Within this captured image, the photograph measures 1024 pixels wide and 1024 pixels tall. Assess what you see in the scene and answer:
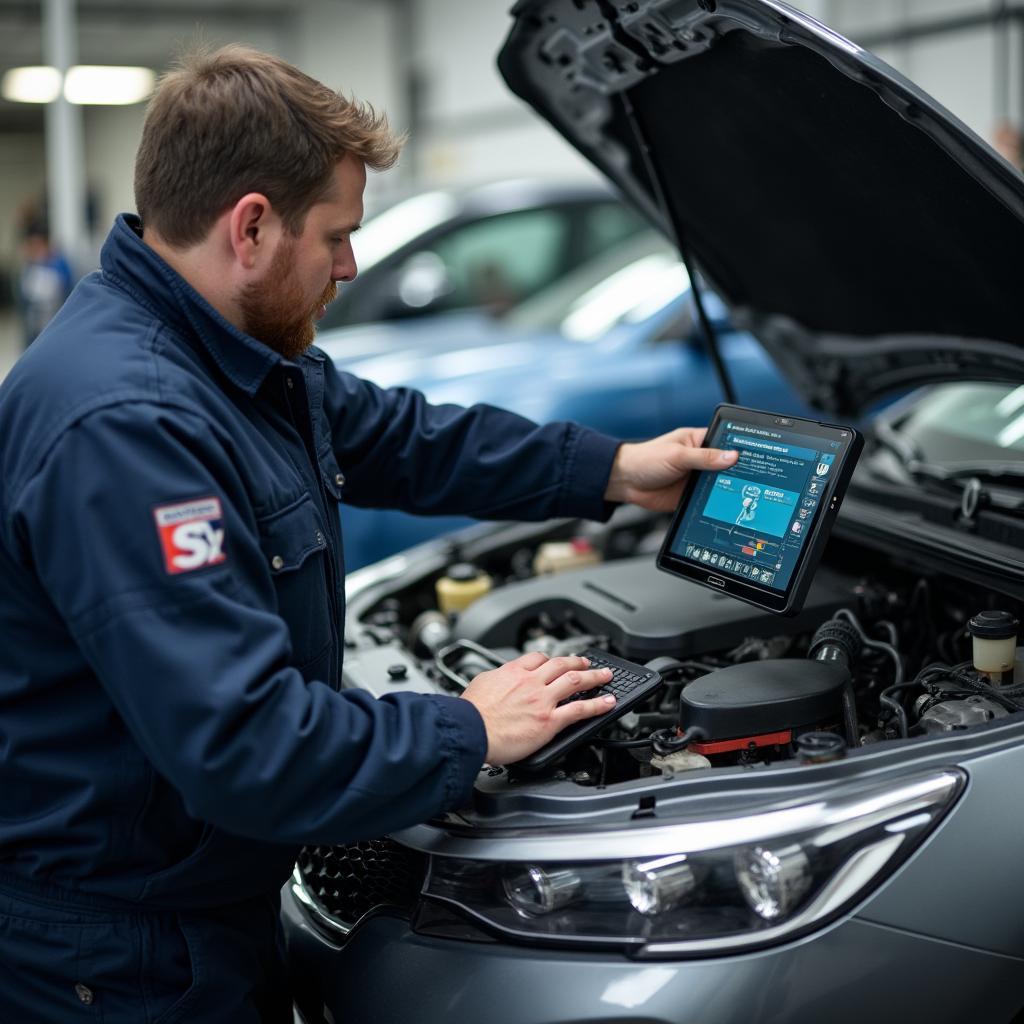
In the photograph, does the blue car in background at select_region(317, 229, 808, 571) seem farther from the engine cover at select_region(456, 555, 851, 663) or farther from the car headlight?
the car headlight

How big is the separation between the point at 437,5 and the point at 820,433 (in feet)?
43.8

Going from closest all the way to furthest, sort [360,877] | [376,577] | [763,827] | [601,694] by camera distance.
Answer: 1. [763,827]
2. [601,694]
3. [360,877]
4. [376,577]

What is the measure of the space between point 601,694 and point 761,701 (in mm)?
228

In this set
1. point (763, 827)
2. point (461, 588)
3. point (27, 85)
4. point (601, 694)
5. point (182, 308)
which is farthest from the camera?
point (27, 85)

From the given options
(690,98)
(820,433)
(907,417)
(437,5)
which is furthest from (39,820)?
(437,5)

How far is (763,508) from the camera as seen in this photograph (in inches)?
76.4

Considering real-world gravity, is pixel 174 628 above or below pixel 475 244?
above

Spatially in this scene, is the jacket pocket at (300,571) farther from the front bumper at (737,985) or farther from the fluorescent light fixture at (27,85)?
the fluorescent light fixture at (27,85)

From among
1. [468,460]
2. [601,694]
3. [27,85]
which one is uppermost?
[27,85]

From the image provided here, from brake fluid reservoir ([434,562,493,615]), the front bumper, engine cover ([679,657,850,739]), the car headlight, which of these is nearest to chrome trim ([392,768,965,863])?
the car headlight

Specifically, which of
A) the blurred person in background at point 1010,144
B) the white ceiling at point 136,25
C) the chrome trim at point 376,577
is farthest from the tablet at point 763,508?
the white ceiling at point 136,25

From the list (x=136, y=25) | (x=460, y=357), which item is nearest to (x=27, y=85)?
(x=136, y=25)

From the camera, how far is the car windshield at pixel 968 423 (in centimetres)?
259

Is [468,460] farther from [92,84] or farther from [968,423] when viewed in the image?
[92,84]
